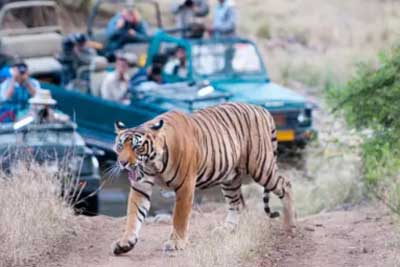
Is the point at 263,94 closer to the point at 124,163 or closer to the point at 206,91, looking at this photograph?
the point at 206,91

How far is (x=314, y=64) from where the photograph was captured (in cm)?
2698

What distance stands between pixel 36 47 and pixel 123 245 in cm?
1151

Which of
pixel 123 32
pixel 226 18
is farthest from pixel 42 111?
pixel 226 18

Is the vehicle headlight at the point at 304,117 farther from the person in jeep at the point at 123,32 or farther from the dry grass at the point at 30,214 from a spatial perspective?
the dry grass at the point at 30,214

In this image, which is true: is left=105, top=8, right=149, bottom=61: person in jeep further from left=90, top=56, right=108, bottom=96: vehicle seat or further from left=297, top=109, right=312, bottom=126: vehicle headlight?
left=297, top=109, right=312, bottom=126: vehicle headlight

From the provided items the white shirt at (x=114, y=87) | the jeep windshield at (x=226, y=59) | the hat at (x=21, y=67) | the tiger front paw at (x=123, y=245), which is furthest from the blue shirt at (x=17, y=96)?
the tiger front paw at (x=123, y=245)

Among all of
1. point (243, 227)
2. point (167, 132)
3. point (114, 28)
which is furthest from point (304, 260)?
point (114, 28)

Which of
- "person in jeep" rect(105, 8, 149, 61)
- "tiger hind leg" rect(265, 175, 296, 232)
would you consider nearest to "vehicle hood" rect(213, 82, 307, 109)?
"person in jeep" rect(105, 8, 149, 61)

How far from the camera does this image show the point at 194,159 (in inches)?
386

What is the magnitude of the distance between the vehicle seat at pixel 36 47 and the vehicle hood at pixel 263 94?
3772mm

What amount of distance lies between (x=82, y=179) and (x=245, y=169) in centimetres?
262

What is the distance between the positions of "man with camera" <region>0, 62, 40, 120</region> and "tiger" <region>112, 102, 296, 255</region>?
5.00m

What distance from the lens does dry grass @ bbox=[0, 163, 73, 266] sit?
9.27 m

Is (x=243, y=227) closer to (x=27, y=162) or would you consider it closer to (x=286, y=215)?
(x=286, y=215)
